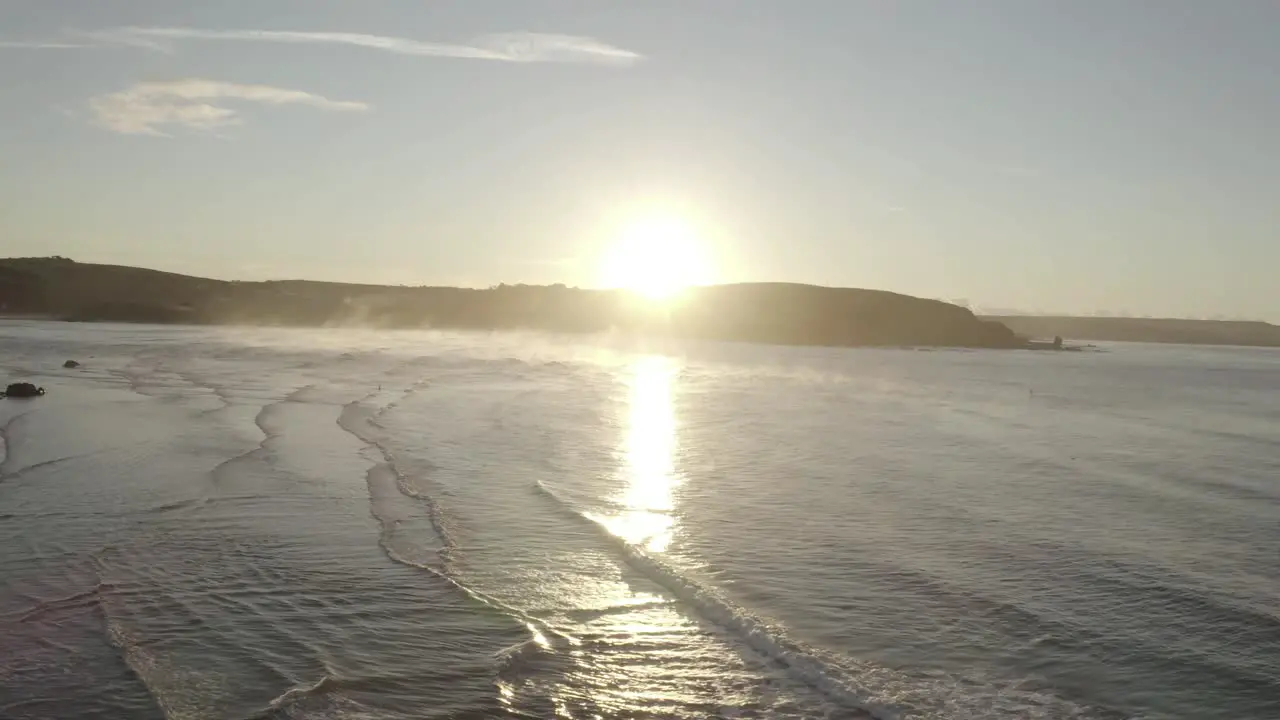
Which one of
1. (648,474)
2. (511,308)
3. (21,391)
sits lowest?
(648,474)

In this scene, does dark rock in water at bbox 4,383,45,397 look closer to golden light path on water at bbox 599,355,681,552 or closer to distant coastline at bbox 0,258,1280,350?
golden light path on water at bbox 599,355,681,552

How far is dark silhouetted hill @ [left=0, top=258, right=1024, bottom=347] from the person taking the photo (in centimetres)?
14962

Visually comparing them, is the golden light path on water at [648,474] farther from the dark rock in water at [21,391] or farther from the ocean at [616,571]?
the dark rock in water at [21,391]

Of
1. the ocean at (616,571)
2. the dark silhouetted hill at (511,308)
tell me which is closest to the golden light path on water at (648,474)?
the ocean at (616,571)

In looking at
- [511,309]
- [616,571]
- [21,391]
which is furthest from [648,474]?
[511,309]

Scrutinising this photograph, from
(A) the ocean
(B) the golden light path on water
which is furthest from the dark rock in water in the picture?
(B) the golden light path on water

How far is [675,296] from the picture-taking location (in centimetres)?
18838

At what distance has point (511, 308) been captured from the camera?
176 meters

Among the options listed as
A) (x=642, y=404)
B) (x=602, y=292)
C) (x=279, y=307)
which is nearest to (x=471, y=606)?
(x=642, y=404)

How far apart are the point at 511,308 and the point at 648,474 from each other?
15461 centimetres

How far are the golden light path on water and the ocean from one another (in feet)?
0.40

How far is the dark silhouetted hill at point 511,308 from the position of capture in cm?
14962

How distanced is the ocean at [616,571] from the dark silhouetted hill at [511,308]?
387 feet

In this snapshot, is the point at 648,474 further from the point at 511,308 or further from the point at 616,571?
the point at 511,308
